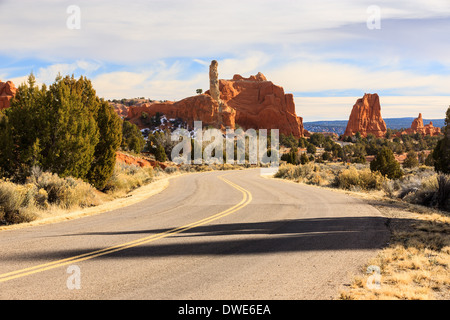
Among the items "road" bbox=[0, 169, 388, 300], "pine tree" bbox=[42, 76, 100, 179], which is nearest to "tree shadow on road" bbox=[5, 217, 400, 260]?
"road" bbox=[0, 169, 388, 300]

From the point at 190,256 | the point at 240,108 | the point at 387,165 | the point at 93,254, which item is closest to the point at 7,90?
the point at 240,108

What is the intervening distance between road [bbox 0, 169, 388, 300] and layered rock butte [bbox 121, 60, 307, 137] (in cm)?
11816

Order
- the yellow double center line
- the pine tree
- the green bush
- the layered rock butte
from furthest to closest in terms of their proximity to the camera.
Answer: the layered rock butte → the green bush → the pine tree → the yellow double center line

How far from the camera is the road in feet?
15.9

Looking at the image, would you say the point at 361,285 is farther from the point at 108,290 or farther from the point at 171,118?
the point at 171,118

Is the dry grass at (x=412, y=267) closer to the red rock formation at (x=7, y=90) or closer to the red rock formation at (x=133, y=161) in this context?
the red rock formation at (x=133, y=161)

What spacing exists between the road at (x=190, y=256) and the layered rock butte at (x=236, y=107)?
11816 cm

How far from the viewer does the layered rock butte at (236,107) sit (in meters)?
132

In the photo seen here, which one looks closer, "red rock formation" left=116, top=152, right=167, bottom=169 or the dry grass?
the dry grass

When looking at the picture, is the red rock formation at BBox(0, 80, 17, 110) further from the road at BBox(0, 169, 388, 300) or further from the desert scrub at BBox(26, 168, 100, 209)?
the road at BBox(0, 169, 388, 300)

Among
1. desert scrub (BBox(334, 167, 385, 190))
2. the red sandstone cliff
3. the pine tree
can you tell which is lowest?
desert scrub (BBox(334, 167, 385, 190))

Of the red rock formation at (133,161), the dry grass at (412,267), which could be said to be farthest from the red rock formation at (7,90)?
the dry grass at (412,267)

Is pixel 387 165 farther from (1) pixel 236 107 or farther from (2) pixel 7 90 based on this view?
(2) pixel 7 90

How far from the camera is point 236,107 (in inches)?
6299
